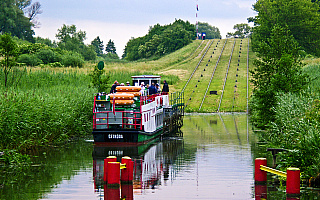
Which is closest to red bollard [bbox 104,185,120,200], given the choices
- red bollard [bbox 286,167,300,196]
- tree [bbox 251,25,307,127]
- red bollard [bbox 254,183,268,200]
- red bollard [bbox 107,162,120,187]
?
red bollard [bbox 107,162,120,187]

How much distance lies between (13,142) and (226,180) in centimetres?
963

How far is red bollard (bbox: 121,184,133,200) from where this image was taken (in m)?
14.9

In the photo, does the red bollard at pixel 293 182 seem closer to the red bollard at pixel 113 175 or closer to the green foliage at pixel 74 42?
the red bollard at pixel 113 175

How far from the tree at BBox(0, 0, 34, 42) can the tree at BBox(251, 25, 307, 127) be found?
88.3 meters

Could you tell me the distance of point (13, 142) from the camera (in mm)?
22219

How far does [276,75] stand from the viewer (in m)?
29.6

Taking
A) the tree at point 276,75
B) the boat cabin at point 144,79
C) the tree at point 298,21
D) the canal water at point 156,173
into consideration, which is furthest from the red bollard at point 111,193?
the tree at point 298,21

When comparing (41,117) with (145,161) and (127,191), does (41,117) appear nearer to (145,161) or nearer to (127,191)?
(145,161)

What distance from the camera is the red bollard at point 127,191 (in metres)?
14.9

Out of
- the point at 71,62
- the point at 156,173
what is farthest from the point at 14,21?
the point at 156,173

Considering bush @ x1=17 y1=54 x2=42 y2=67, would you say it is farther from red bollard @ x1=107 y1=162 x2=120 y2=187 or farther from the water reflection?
red bollard @ x1=107 y1=162 x2=120 y2=187

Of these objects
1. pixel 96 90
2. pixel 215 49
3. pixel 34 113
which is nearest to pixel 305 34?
pixel 215 49

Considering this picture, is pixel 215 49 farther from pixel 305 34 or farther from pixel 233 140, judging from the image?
pixel 233 140

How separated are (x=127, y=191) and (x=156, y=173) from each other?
413cm
